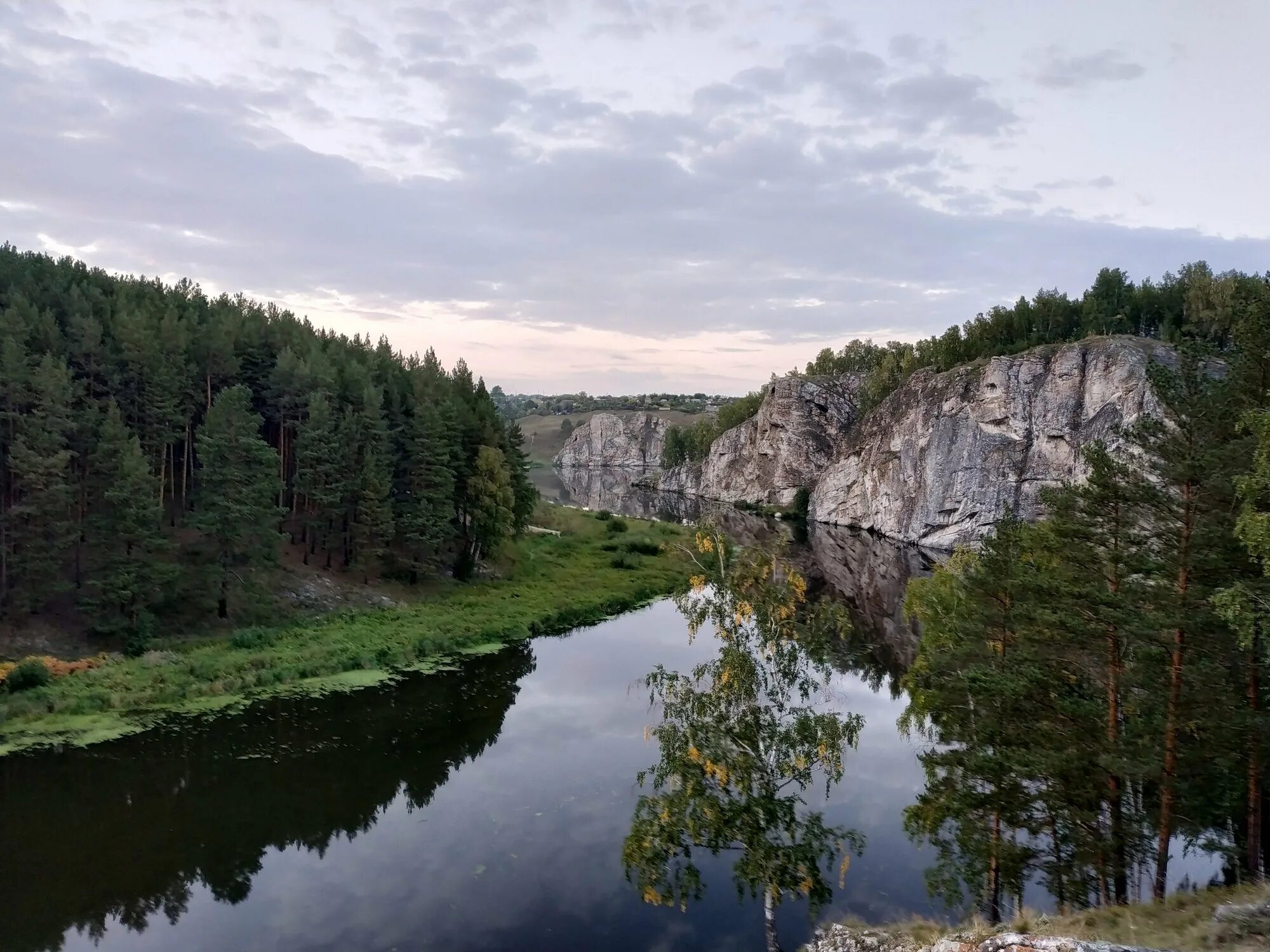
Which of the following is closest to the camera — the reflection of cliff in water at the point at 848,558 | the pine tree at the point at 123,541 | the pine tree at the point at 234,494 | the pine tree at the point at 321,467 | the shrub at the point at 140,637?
the shrub at the point at 140,637

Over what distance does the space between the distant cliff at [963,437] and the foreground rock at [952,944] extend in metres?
54.6

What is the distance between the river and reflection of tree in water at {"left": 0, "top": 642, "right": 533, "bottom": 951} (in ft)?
0.23

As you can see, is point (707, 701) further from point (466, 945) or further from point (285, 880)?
point (285, 880)

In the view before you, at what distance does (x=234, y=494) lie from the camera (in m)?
39.9

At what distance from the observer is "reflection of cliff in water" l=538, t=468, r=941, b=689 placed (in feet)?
142

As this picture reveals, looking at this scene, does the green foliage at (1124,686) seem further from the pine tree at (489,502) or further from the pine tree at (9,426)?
the pine tree at (489,502)

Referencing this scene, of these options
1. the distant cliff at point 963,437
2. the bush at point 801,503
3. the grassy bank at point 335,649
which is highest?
the distant cliff at point 963,437

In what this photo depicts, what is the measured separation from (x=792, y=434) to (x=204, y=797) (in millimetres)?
106936

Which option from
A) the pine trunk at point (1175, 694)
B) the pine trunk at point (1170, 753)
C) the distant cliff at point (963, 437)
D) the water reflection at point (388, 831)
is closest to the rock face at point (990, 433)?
the distant cliff at point (963, 437)

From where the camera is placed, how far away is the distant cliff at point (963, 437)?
247 feet

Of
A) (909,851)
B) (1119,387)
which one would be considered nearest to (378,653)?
(909,851)

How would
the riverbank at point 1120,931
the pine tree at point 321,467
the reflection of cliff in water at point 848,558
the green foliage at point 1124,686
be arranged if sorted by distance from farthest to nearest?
the pine tree at point 321,467 < the reflection of cliff in water at point 848,558 < the green foliage at point 1124,686 < the riverbank at point 1120,931

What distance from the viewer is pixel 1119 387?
73125mm

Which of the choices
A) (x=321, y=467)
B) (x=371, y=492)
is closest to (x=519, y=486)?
(x=371, y=492)
